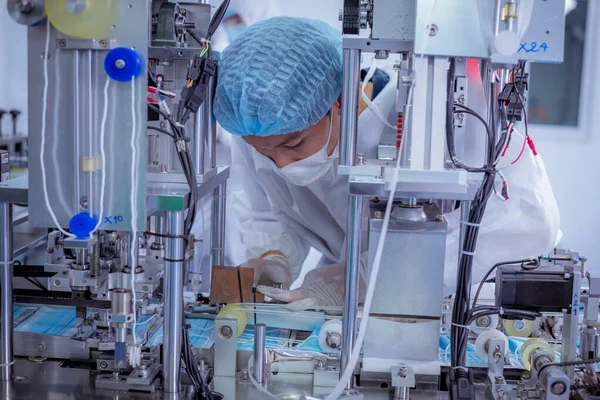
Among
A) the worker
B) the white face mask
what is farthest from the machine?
the white face mask

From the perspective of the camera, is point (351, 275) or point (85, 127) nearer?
point (85, 127)

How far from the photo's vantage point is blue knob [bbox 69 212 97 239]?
1127 millimetres

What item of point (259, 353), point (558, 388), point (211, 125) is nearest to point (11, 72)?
point (211, 125)

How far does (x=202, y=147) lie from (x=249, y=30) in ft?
1.14

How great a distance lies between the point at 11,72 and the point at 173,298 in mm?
2681

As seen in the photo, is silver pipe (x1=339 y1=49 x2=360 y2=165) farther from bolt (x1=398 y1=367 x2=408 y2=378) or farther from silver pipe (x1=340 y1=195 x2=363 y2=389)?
bolt (x1=398 y1=367 x2=408 y2=378)

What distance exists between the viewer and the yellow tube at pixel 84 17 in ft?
3.58

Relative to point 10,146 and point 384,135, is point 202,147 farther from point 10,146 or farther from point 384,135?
point 10,146

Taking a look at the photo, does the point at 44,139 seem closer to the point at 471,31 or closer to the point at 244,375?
the point at 244,375

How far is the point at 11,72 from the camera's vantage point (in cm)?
346

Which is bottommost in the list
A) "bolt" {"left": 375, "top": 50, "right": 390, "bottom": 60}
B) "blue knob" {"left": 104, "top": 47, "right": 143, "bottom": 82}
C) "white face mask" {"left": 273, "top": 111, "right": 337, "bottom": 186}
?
"white face mask" {"left": 273, "top": 111, "right": 337, "bottom": 186}

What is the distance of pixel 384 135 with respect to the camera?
156 centimetres

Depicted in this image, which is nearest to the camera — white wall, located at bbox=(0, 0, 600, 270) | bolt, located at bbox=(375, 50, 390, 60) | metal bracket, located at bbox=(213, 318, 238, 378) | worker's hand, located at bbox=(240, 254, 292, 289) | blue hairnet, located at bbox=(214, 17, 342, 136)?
bolt, located at bbox=(375, 50, 390, 60)

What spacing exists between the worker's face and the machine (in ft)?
0.66
